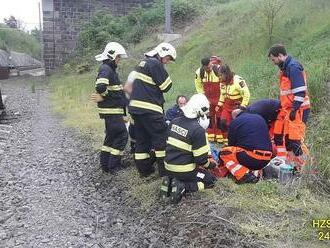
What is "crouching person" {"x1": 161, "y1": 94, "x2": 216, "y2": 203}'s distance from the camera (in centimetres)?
539

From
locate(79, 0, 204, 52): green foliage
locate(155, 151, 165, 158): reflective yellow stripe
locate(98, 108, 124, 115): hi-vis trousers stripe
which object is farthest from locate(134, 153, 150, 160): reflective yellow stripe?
locate(79, 0, 204, 52): green foliage

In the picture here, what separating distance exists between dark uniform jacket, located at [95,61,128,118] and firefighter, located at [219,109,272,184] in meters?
1.96

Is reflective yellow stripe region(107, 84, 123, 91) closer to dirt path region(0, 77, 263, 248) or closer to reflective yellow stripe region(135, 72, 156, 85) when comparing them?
reflective yellow stripe region(135, 72, 156, 85)

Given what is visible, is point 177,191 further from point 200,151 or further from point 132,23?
point 132,23

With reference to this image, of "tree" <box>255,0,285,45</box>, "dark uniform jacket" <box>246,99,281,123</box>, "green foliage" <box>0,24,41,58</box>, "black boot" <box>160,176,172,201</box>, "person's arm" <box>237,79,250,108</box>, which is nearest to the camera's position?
"black boot" <box>160,176,172,201</box>

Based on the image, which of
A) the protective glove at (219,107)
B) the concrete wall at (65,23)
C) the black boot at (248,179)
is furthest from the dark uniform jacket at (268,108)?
the concrete wall at (65,23)

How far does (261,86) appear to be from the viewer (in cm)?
1010

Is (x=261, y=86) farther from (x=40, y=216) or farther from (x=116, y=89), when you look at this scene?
(x=40, y=216)

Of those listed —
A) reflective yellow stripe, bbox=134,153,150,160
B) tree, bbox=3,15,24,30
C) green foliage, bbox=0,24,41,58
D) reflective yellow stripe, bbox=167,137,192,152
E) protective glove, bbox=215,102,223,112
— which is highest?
tree, bbox=3,15,24,30

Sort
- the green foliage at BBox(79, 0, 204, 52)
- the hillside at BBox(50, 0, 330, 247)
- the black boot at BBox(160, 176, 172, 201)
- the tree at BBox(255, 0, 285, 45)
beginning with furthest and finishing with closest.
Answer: the green foliage at BBox(79, 0, 204, 52)
the tree at BBox(255, 0, 285, 45)
the black boot at BBox(160, 176, 172, 201)
the hillside at BBox(50, 0, 330, 247)

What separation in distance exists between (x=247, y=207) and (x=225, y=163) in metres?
1.19

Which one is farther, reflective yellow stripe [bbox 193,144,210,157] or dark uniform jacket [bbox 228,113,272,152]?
dark uniform jacket [bbox 228,113,272,152]

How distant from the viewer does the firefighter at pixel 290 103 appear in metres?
6.17

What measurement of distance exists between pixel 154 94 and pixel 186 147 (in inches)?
42.7
